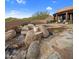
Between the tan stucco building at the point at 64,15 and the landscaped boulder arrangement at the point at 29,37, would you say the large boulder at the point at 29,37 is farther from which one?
the tan stucco building at the point at 64,15

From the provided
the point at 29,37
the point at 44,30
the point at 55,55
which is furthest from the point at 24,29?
the point at 55,55

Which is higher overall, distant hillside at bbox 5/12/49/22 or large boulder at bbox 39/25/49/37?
distant hillside at bbox 5/12/49/22

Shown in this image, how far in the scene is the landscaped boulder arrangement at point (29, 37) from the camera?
157cm

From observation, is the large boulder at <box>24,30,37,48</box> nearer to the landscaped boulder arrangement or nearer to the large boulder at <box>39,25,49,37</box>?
the landscaped boulder arrangement

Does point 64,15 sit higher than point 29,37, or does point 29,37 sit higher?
point 64,15

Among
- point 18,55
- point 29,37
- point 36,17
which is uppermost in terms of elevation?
point 36,17

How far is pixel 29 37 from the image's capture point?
1.58 m

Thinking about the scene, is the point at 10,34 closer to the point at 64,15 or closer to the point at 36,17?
the point at 36,17

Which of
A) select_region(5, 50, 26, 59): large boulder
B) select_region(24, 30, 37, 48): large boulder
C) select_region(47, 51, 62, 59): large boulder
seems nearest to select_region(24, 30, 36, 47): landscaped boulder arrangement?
select_region(24, 30, 37, 48): large boulder

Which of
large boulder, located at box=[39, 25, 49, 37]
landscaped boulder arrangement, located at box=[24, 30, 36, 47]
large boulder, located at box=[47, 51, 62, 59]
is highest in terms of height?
large boulder, located at box=[39, 25, 49, 37]

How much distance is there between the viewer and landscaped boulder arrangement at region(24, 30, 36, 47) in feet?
5.16

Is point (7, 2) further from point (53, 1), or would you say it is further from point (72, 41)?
point (72, 41)

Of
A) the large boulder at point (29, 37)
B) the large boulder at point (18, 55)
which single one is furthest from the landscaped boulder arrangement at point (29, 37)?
the large boulder at point (18, 55)

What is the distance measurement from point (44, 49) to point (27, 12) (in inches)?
18.0
